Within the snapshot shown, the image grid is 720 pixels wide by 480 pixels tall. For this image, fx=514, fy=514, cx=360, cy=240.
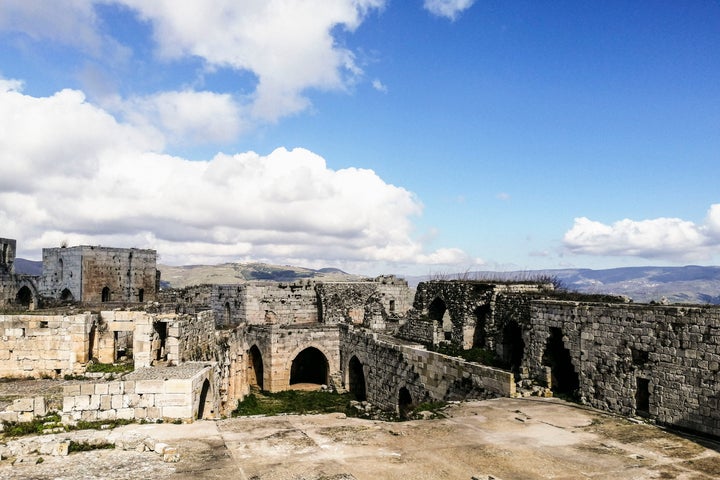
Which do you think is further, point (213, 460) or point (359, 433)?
point (359, 433)

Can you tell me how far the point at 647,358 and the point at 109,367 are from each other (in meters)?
15.1

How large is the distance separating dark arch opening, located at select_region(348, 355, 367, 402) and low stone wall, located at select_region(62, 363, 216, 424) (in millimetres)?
17229

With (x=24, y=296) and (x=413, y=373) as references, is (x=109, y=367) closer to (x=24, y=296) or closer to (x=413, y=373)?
Result: (x=413, y=373)

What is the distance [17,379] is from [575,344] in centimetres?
1662

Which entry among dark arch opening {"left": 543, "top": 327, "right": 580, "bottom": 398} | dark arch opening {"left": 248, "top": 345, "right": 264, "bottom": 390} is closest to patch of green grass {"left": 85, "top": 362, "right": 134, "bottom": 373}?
dark arch opening {"left": 543, "top": 327, "right": 580, "bottom": 398}

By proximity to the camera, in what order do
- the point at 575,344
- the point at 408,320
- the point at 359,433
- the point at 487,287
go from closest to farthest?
the point at 359,433 < the point at 575,344 < the point at 487,287 < the point at 408,320

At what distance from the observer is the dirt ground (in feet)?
28.4

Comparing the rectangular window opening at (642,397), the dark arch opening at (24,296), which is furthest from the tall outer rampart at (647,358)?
the dark arch opening at (24,296)

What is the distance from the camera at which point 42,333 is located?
15578 millimetres

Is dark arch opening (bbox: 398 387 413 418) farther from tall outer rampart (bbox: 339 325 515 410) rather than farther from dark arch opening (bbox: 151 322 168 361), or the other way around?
dark arch opening (bbox: 151 322 168 361)

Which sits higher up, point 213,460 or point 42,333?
point 42,333

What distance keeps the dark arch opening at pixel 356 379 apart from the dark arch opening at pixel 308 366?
4.88 m

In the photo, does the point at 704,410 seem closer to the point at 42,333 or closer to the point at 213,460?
the point at 213,460

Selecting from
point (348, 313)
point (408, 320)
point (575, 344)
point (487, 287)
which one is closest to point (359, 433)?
point (575, 344)
